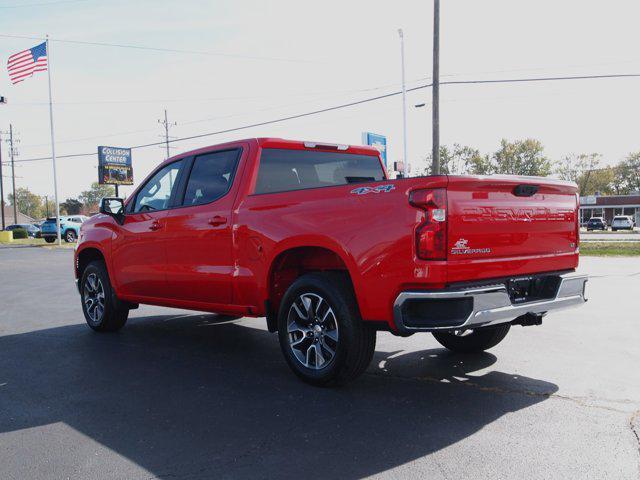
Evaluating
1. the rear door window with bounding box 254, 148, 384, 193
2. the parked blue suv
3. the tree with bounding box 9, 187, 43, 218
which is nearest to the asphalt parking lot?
the rear door window with bounding box 254, 148, 384, 193

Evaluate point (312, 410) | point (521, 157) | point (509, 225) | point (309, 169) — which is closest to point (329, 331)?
point (312, 410)

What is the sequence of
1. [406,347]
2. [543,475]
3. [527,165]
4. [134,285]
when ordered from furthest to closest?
[527,165], [134,285], [406,347], [543,475]

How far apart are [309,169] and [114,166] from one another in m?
39.5

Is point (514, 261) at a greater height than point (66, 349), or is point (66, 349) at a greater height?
point (514, 261)

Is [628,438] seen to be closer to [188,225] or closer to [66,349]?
[188,225]

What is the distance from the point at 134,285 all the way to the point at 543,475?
15.9ft

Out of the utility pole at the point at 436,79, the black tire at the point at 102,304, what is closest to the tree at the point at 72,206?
the utility pole at the point at 436,79

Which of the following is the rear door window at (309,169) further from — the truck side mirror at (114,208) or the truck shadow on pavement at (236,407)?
the truck side mirror at (114,208)

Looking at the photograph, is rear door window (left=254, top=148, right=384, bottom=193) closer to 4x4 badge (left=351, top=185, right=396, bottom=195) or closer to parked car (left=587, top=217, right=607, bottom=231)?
4x4 badge (left=351, top=185, right=396, bottom=195)

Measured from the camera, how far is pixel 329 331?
4.57m

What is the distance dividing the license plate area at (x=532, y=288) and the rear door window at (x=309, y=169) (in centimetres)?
172

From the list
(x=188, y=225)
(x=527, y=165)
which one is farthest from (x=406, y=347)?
(x=527, y=165)

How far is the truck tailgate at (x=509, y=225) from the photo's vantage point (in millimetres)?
3949

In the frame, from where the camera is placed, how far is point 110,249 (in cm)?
694
